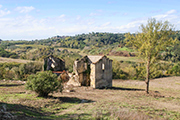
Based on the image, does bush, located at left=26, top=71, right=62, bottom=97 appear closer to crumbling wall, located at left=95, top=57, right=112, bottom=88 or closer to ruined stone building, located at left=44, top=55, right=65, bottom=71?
crumbling wall, located at left=95, top=57, right=112, bottom=88

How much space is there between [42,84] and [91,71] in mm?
12660

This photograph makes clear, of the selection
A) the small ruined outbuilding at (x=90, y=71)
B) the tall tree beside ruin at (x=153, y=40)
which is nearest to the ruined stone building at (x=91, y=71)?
the small ruined outbuilding at (x=90, y=71)

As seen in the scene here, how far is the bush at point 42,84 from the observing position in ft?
55.1

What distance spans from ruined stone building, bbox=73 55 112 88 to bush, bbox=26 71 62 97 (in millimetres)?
11218

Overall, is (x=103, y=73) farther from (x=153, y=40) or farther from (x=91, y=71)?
(x=153, y=40)

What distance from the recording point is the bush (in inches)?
661

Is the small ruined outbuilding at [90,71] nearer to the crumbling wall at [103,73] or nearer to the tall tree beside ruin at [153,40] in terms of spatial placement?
the crumbling wall at [103,73]

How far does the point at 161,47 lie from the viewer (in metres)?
22.8

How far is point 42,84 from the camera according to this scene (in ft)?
55.3

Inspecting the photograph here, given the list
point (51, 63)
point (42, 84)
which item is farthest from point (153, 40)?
point (51, 63)

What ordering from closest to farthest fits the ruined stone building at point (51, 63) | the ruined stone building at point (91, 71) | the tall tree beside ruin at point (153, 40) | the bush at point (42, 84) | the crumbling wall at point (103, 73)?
1. the bush at point (42, 84)
2. the tall tree beside ruin at point (153, 40)
3. the crumbling wall at point (103, 73)
4. the ruined stone building at point (91, 71)
5. the ruined stone building at point (51, 63)

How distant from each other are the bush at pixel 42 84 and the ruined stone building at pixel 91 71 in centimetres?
1122

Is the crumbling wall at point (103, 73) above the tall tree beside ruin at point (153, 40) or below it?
below

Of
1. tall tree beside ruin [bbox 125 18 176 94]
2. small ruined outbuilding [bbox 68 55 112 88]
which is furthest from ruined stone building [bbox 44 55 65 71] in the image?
tall tree beside ruin [bbox 125 18 176 94]
